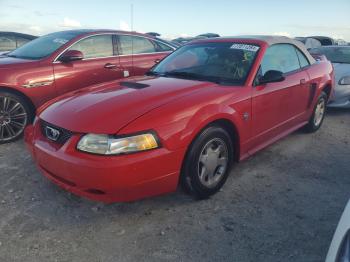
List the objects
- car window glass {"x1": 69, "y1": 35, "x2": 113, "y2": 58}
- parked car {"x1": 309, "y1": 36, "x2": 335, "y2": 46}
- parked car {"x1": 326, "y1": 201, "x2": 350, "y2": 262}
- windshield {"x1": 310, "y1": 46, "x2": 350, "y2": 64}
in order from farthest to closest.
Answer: parked car {"x1": 309, "y1": 36, "x2": 335, "y2": 46}, windshield {"x1": 310, "y1": 46, "x2": 350, "y2": 64}, car window glass {"x1": 69, "y1": 35, "x2": 113, "y2": 58}, parked car {"x1": 326, "y1": 201, "x2": 350, "y2": 262}

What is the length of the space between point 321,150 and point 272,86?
140cm

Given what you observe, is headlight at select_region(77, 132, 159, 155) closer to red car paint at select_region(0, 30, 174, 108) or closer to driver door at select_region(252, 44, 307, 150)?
driver door at select_region(252, 44, 307, 150)

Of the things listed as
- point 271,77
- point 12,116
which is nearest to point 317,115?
point 271,77

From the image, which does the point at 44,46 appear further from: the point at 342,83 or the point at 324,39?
the point at 324,39

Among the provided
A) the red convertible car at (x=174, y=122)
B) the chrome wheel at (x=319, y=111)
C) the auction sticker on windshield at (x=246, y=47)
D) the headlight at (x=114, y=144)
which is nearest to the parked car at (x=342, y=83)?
the chrome wheel at (x=319, y=111)

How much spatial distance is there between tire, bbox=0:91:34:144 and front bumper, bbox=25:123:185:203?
6.31 feet

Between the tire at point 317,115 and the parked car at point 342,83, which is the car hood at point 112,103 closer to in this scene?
the tire at point 317,115

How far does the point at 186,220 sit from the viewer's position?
271cm

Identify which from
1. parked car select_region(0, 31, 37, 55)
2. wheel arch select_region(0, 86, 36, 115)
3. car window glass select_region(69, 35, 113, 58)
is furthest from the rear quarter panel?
parked car select_region(0, 31, 37, 55)

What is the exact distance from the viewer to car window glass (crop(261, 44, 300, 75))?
357cm

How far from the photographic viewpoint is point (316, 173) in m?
3.59

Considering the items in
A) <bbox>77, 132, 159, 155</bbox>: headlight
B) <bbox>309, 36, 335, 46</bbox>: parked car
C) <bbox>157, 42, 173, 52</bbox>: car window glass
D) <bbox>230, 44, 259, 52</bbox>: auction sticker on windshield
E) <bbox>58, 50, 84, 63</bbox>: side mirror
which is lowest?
<bbox>77, 132, 159, 155</bbox>: headlight

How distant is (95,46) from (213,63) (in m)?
2.34

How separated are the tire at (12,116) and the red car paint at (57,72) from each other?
10cm
